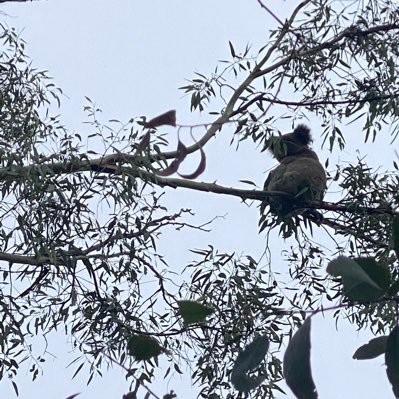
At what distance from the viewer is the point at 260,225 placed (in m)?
5.68

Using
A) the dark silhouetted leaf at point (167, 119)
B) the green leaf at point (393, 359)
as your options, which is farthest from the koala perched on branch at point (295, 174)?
the green leaf at point (393, 359)

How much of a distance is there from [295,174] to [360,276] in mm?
4969

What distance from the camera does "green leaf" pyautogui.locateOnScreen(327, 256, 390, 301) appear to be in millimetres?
1087

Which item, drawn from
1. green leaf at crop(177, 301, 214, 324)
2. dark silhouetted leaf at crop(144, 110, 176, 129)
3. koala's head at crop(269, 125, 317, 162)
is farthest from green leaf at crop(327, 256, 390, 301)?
koala's head at crop(269, 125, 317, 162)

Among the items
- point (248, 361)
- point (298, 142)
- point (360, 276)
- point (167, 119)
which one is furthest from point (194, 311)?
point (298, 142)

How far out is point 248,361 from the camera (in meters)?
1.17

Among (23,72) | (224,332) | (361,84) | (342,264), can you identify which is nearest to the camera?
(342,264)

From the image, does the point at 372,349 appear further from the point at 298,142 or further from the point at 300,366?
the point at 298,142

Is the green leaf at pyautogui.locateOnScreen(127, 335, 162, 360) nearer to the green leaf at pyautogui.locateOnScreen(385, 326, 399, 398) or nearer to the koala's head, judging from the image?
the green leaf at pyautogui.locateOnScreen(385, 326, 399, 398)

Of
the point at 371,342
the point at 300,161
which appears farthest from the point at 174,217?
the point at 371,342

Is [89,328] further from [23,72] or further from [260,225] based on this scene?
[23,72]

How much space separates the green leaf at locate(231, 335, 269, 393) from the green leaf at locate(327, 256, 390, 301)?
13cm

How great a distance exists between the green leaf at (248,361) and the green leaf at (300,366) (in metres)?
0.06

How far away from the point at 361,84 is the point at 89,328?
2276mm
